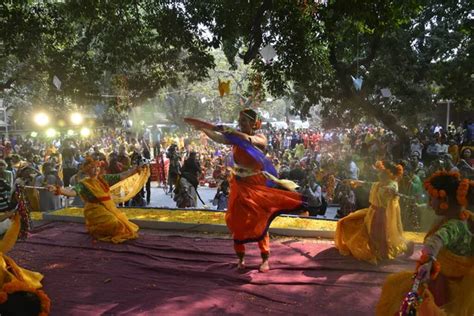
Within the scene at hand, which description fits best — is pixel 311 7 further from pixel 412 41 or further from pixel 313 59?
pixel 412 41

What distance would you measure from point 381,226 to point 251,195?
180 centimetres

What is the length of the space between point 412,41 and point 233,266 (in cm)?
1273

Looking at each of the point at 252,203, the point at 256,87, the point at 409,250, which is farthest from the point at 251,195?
the point at 256,87

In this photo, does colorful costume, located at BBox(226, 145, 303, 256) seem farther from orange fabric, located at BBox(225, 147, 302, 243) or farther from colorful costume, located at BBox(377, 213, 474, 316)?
colorful costume, located at BBox(377, 213, 474, 316)

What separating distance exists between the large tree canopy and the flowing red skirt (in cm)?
301

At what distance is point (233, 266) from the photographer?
589cm

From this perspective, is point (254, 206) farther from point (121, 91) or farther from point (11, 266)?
point (121, 91)

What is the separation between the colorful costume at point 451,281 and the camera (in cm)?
323

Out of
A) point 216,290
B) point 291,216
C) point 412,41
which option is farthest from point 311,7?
point 412,41

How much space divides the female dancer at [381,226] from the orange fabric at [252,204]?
1049 mm

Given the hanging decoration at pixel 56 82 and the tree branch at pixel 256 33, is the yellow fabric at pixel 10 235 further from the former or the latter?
the hanging decoration at pixel 56 82

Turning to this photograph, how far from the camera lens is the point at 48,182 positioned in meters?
9.79

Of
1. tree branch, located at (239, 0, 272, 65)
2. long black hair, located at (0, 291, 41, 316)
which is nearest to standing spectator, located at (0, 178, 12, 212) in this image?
long black hair, located at (0, 291, 41, 316)

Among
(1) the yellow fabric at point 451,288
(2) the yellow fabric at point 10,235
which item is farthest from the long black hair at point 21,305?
(1) the yellow fabric at point 451,288
